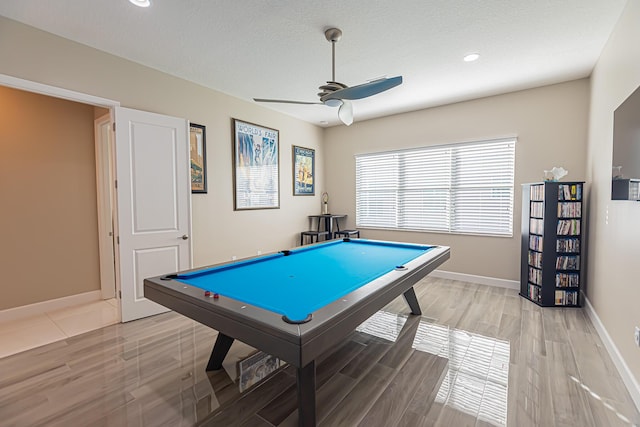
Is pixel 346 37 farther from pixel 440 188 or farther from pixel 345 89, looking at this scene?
pixel 440 188

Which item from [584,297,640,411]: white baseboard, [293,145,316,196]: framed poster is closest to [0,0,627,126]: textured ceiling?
[293,145,316,196]: framed poster

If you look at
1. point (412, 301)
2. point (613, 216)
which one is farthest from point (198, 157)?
point (613, 216)

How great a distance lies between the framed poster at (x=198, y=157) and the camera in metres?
3.75

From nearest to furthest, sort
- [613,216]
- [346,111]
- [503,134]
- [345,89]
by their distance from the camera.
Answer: [345,89]
[613,216]
[346,111]
[503,134]

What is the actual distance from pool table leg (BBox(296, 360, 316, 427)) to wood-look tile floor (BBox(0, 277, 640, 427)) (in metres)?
0.26

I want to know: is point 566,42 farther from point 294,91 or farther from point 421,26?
point 294,91

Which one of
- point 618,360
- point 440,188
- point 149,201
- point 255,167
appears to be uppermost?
point 255,167

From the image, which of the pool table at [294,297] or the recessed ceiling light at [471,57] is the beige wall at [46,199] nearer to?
the pool table at [294,297]

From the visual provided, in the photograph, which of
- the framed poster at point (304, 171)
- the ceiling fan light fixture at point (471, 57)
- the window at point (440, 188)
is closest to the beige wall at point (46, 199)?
the framed poster at point (304, 171)

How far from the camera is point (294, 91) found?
13.1 feet

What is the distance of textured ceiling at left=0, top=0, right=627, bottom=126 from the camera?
7.45 feet

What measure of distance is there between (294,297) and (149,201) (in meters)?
2.46

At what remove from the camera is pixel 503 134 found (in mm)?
4125

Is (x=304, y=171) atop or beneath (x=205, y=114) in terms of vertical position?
beneath
